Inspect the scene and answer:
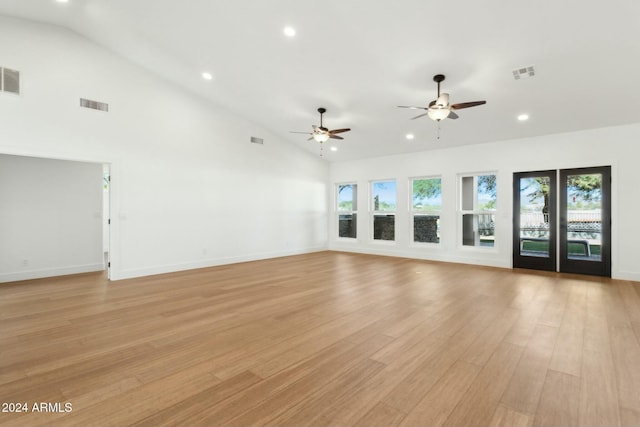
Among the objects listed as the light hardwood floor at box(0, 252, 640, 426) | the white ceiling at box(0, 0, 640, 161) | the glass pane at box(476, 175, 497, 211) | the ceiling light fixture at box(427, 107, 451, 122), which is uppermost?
the white ceiling at box(0, 0, 640, 161)

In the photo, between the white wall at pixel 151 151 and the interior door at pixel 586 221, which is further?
the interior door at pixel 586 221

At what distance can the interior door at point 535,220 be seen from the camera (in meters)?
6.29

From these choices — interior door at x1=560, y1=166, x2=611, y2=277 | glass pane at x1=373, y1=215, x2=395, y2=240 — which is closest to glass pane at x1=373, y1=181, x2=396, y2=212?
glass pane at x1=373, y1=215, x2=395, y2=240

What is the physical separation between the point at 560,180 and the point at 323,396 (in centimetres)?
688

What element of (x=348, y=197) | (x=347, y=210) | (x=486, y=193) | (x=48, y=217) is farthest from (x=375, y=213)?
(x=48, y=217)

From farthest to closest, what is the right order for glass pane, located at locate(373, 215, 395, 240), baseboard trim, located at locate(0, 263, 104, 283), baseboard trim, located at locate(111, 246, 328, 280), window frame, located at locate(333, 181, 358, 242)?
window frame, located at locate(333, 181, 358, 242)
glass pane, located at locate(373, 215, 395, 240)
baseboard trim, located at locate(111, 246, 328, 280)
baseboard trim, located at locate(0, 263, 104, 283)

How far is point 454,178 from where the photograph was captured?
7469 millimetres

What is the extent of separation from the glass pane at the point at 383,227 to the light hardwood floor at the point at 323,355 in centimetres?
416

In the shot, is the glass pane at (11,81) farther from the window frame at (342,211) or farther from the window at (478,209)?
the window at (478,209)

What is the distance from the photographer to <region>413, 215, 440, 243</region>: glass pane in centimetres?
792

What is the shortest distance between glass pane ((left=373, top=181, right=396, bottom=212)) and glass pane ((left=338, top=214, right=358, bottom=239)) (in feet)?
3.04

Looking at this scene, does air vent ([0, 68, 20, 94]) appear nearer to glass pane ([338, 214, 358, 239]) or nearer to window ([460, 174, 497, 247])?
glass pane ([338, 214, 358, 239])

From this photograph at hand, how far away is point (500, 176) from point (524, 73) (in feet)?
9.89

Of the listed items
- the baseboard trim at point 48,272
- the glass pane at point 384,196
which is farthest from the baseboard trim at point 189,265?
the glass pane at point 384,196
